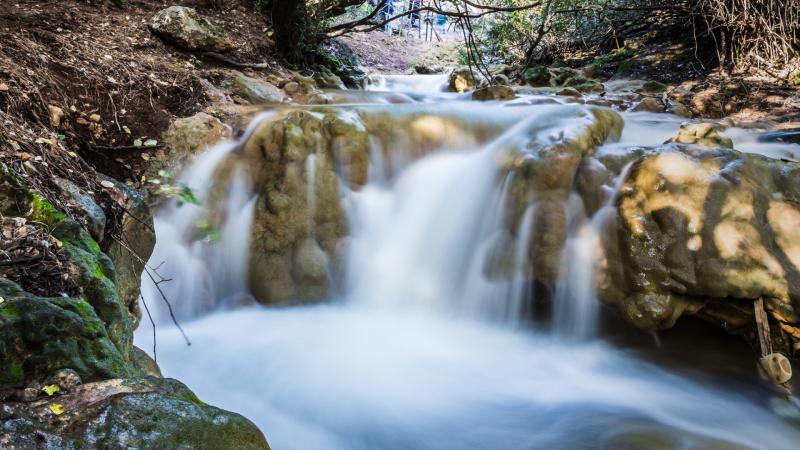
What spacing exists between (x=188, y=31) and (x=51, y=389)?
6112 mm

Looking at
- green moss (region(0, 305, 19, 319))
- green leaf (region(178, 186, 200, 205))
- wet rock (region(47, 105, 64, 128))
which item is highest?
wet rock (region(47, 105, 64, 128))

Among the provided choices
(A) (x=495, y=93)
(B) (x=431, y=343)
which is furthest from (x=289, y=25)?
(B) (x=431, y=343)

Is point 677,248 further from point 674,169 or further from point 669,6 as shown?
point 669,6

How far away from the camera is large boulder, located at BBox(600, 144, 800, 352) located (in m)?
3.35

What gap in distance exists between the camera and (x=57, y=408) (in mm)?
1244

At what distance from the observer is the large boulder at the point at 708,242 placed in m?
3.35

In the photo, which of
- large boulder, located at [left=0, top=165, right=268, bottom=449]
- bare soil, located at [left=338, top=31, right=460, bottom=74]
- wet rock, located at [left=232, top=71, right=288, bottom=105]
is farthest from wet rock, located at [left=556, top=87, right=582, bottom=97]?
large boulder, located at [left=0, top=165, right=268, bottom=449]

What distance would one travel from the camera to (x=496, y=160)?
4.55 meters

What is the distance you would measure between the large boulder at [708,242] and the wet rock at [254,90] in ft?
14.3

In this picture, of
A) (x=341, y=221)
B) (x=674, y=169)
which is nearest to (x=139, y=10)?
(x=341, y=221)

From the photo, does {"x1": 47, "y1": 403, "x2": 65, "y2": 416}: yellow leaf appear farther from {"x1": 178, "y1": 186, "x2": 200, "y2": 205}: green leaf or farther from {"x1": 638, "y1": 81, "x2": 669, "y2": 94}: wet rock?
{"x1": 638, "y1": 81, "x2": 669, "y2": 94}: wet rock

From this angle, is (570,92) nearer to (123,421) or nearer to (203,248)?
(203,248)

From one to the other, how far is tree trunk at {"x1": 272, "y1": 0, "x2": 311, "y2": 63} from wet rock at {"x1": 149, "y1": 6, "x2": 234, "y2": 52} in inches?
53.6

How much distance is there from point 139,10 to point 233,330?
17.1ft
